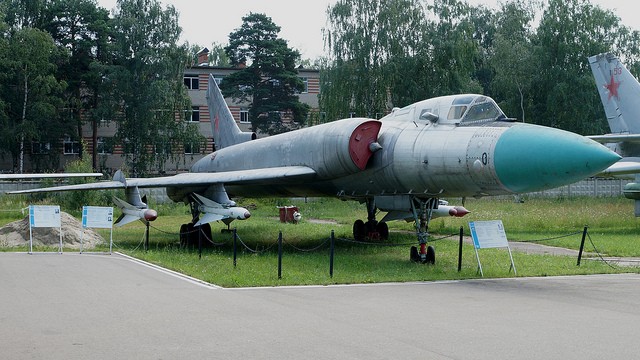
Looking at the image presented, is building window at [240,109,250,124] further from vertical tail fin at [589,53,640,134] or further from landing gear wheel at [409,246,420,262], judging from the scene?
landing gear wheel at [409,246,420,262]

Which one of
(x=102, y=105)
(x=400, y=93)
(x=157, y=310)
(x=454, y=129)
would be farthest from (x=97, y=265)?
(x=102, y=105)

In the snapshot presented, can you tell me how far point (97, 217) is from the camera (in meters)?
17.1

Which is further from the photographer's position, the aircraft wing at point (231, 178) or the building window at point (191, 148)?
the building window at point (191, 148)

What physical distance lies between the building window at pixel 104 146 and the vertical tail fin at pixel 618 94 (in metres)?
32.5

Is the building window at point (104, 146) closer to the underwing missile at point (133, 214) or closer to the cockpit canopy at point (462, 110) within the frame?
the underwing missile at point (133, 214)

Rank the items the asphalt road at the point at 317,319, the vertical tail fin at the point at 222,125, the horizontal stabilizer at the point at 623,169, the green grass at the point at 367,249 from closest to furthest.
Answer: the asphalt road at the point at 317,319 < the green grass at the point at 367,249 < the horizontal stabilizer at the point at 623,169 < the vertical tail fin at the point at 222,125

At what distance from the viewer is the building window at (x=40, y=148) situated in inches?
2046

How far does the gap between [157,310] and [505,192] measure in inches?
238

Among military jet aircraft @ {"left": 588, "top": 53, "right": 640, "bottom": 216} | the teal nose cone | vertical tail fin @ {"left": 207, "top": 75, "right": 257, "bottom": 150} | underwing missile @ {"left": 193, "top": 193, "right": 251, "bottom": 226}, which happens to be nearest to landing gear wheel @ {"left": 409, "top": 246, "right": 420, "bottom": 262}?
the teal nose cone

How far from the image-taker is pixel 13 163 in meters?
51.1

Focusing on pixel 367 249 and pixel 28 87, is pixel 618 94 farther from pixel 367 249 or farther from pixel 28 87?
pixel 28 87

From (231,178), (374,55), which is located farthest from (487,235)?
(374,55)

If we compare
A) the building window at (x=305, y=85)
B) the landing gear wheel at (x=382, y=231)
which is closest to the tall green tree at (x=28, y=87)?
the building window at (x=305, y=85)

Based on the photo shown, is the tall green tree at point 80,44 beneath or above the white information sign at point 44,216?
above
